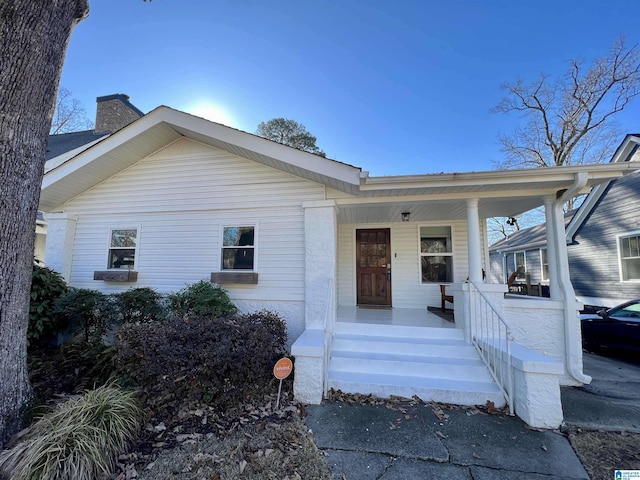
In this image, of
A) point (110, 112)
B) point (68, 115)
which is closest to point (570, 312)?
point (110, 112)

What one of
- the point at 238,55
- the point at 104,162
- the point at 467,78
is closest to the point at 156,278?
the point at 104,162

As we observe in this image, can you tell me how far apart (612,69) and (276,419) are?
21489 mm

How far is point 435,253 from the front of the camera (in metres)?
6.95

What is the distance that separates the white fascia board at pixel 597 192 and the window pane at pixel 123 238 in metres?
11.9

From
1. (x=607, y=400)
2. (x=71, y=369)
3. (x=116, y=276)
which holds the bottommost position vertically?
(x=607, y=400)

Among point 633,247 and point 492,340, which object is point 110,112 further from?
point 633,247

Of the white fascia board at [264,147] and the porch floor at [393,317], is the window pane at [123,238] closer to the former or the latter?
the white fascia board at [264,147]

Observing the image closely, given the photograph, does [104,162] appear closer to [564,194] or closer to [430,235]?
[430,235]

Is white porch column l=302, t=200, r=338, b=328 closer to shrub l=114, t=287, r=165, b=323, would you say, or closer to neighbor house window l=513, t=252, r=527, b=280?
shrub l=114, t=287, r=165, b=323

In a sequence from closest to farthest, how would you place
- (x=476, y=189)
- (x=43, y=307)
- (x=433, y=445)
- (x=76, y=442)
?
(x=76, y=442) < (x=433, y=445) < (x=476, y=189) < (x=43, y=307)

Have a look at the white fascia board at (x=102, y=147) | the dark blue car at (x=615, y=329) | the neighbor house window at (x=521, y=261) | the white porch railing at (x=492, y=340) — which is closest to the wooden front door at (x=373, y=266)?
the white porch railing at (x=492, y=340)

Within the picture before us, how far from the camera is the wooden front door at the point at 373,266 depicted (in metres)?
7.16

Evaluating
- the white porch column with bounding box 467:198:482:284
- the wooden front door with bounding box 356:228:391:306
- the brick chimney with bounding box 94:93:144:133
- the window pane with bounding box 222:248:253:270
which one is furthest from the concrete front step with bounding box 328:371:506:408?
the brick chimney with bounding box 94:93:144:133

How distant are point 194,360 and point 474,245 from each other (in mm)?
4558
